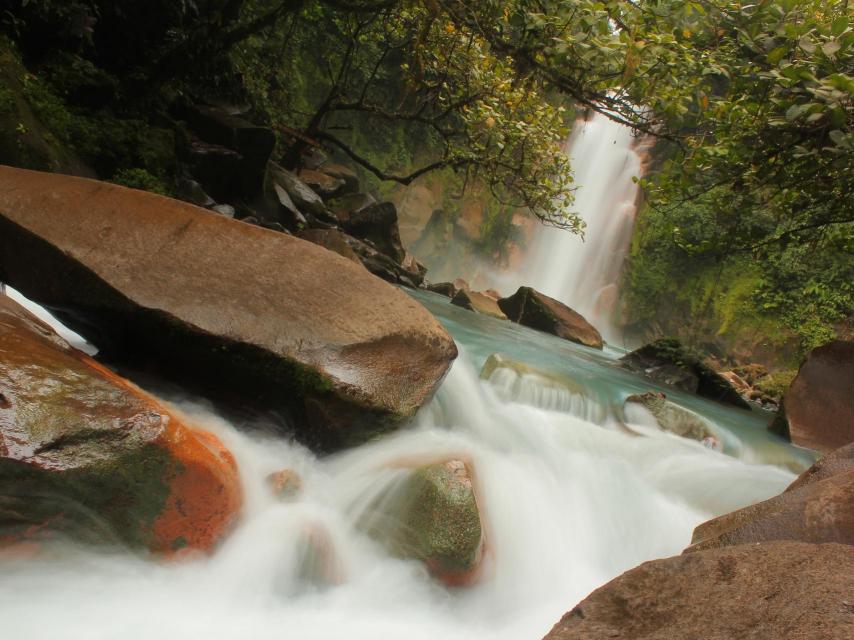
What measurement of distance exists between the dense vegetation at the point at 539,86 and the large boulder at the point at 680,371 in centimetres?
220

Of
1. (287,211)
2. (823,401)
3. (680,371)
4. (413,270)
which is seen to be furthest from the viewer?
(413,270)

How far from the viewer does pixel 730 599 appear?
1.53 m

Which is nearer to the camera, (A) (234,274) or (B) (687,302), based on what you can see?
(A) (234,274)

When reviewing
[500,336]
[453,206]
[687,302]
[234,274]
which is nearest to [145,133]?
[234,274]

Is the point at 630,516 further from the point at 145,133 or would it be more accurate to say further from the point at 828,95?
the point at 145,133

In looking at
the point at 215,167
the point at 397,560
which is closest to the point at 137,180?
the point at 215,167

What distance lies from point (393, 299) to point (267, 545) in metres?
1.77

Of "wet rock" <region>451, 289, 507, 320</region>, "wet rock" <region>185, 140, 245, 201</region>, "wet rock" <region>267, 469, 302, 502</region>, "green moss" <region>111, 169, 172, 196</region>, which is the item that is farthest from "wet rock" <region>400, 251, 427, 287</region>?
"wet rock" <region>267, 469, 302, 502</region>

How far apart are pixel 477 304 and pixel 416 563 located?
10.1m

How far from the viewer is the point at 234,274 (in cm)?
343

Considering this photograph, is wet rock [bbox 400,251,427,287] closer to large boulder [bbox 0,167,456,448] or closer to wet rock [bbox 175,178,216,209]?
wet rock [bbox 175,178,216,209]

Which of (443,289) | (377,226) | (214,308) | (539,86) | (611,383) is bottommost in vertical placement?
(443,289)

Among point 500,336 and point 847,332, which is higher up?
point 847,332

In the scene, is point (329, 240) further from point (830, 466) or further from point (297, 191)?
point (830, 466)
